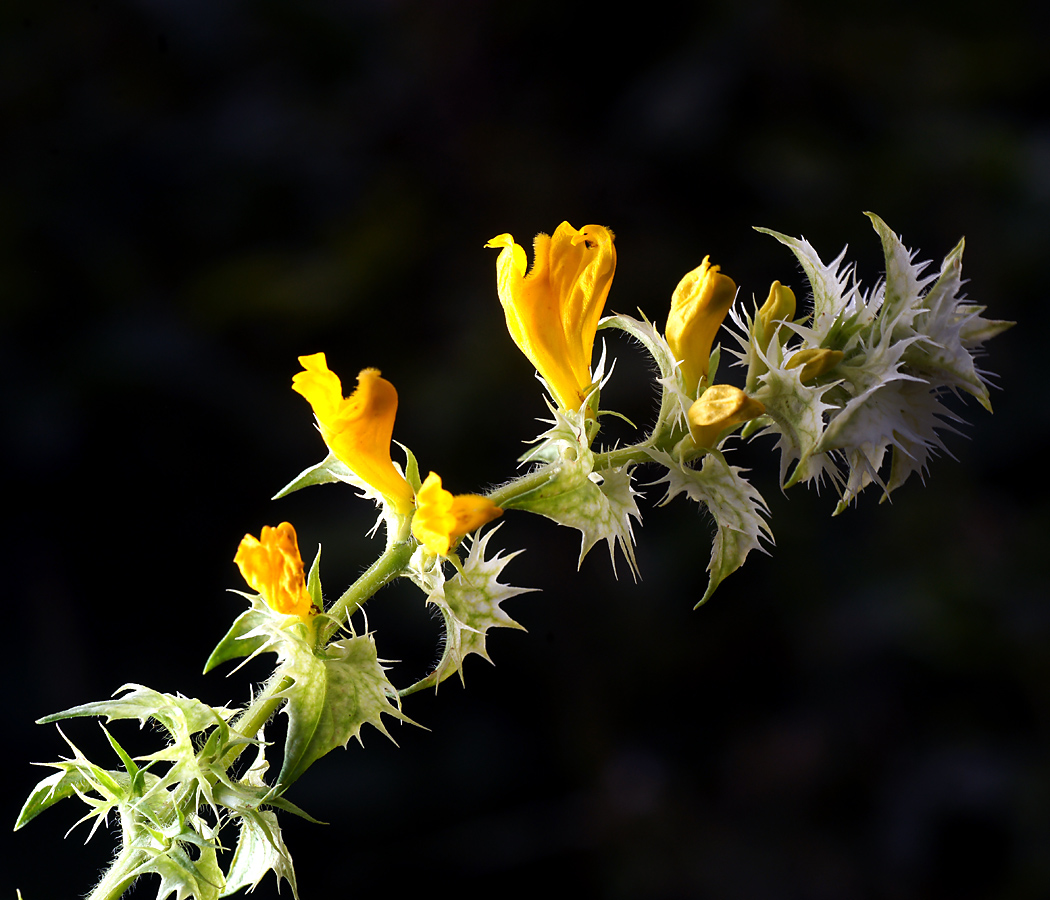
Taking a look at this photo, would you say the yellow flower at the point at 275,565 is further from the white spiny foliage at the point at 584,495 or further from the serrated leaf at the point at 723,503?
the serrated leaf at the point at 723,503

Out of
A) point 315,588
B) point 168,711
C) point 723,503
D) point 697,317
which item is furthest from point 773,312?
point 168,711

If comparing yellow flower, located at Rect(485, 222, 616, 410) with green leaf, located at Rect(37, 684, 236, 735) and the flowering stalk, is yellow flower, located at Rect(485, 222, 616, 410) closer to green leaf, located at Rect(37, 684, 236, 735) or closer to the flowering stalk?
the flowering stalk

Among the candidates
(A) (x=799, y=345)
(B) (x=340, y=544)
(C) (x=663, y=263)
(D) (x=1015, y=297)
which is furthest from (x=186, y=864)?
(D) (x=1015, y=297)

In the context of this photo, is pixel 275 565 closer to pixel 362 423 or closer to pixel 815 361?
pixel 362 423

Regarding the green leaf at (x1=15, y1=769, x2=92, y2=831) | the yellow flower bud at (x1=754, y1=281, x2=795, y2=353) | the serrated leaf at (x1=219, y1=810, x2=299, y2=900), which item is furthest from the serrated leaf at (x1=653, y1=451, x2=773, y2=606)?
the green leaf at (x1=15, y1=769, x2=92, y2=831)

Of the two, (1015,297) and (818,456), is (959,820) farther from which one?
(818,456)
